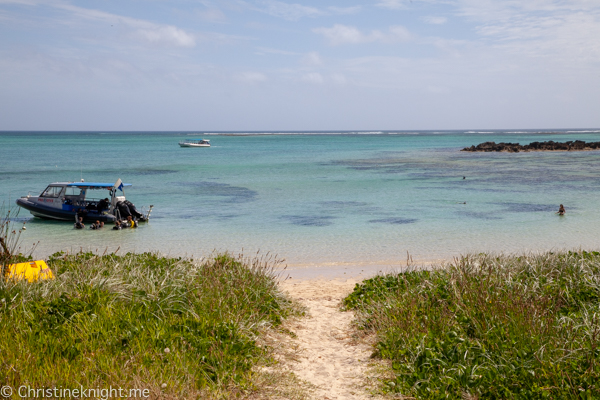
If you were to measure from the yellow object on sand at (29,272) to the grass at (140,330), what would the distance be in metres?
0.22

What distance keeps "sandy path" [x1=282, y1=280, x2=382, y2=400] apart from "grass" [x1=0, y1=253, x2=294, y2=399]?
0.53 m

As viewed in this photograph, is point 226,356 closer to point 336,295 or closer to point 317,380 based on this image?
point 317,380

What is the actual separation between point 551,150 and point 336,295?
8638 centimetres

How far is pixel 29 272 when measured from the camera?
27.2ft

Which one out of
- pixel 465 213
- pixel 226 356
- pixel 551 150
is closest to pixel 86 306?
pixel 226 356

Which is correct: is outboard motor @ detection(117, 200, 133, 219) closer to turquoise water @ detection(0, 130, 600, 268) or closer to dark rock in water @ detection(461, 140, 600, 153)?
turquoise water @ detection(0, 130, 600, 268)

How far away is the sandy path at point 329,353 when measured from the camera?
604 cm

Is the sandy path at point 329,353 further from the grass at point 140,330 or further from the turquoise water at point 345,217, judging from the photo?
the turquoise water at point 345,217

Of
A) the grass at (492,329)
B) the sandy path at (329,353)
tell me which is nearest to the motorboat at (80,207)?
the sandy path at (329,353)

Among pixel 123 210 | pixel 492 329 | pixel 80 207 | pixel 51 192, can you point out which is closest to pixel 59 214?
pixel 80 207

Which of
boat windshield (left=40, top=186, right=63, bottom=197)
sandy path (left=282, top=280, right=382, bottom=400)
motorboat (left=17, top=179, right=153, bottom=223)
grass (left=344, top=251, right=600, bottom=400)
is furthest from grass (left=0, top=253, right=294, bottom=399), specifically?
boat windshield (left=40, top=186, right=63, bottom=197)

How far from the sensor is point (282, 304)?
8.91m

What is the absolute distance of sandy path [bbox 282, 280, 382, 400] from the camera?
604 cm

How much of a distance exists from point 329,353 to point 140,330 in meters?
2.76
